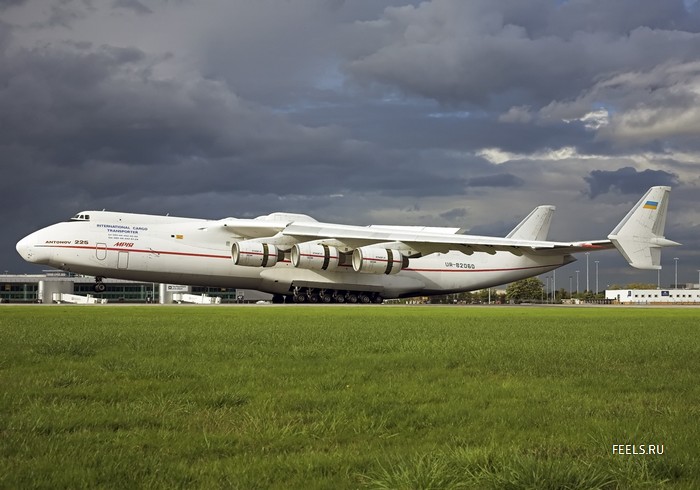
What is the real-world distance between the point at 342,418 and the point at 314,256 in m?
31.9

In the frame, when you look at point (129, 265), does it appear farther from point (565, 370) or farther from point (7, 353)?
point (565, 370)

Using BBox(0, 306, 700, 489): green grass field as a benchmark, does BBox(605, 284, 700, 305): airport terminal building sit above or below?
below

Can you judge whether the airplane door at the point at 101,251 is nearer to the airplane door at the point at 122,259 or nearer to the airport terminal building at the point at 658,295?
the airplane door at the point at 122,259

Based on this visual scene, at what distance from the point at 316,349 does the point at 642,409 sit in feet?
14.5

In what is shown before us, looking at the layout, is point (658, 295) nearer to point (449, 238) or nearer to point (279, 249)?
point (449, 238)

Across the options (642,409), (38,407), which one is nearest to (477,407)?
(642,409)

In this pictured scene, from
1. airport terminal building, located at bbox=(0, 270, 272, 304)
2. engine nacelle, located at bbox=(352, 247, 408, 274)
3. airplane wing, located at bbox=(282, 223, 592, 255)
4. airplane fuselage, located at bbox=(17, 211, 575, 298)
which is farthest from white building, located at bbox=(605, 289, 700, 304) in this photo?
engine nacelle, located at bbox=(352, 247, 408, 274)

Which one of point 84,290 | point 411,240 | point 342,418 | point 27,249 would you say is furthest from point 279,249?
point 84,290

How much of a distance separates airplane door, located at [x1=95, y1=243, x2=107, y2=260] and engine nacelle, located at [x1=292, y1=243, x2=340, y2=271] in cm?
938

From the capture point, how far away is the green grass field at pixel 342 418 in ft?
11.0

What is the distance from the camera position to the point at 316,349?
8648mm

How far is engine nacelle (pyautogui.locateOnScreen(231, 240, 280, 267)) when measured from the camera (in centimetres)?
3553

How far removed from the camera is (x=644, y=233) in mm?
38344

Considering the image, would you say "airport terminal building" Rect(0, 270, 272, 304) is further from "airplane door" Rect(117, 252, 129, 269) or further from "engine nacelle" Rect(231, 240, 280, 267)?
"airplane door" Rect(117, 252, 129, 269)
